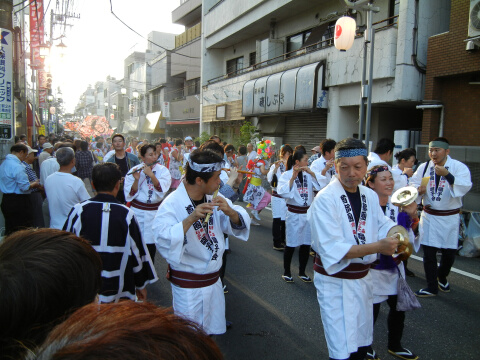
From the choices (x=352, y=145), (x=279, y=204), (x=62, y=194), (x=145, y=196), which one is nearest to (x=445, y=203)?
(x=279, y=204)

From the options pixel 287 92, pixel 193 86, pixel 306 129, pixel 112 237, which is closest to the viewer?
pixel 112 237

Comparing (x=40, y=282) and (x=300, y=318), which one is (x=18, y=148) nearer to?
(x=300, y=318)

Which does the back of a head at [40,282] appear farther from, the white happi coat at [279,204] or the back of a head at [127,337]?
the white happi coat at [279,204]

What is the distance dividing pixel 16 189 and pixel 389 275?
541 centimetres

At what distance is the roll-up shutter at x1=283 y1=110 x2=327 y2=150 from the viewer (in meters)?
14.9

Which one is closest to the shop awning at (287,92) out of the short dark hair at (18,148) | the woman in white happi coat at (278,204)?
the woman in white happi coat at (278,204)

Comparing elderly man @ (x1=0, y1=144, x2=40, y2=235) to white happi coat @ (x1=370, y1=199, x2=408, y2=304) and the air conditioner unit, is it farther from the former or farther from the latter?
the air conditioner unit

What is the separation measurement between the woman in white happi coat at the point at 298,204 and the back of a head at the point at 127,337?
15.5 feet

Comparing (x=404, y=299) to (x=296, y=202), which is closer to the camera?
(x=404, y=299)

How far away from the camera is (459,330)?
396 centimetres

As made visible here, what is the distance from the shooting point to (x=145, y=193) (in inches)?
207

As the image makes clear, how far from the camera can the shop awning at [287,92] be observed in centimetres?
1363

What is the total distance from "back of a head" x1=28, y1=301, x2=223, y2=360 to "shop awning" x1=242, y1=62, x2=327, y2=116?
1357 centimetres

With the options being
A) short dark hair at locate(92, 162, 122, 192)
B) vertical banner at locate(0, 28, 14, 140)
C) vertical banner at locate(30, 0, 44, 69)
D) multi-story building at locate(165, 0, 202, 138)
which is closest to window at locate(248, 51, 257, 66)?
multi-story building at locate(165, 0, 202, 138)
